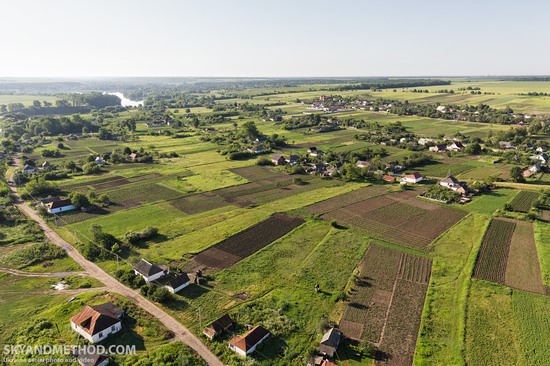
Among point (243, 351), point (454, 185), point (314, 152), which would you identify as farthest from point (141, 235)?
point (314, 152)

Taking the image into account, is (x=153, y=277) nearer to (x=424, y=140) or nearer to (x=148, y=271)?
(x=148, y=271)

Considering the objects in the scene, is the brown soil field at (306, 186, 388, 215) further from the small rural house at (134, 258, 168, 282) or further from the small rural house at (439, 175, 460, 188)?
the small rural house at (134, 258, 168, 282)

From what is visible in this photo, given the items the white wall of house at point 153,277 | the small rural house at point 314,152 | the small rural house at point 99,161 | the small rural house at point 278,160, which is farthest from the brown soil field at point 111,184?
the small rural house at point 314,152

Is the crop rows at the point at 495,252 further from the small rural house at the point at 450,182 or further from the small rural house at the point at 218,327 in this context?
the small rural house at the point at 218,327

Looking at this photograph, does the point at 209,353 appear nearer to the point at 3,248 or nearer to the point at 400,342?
the point at 400,342

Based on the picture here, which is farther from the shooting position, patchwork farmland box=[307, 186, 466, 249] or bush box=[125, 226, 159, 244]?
patchwork farmland box=[307, 186, 466, 249]

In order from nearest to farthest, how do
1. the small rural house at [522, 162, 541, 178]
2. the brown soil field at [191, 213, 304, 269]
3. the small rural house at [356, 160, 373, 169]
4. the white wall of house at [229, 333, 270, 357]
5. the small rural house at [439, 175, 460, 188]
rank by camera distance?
1. the white wall of house at [229, 333, 270, 357]
2. the brown soil field at [191, 213, 304, 269]
3. the small rural house at [439, 175, 460, 188]
4. the small rural house at [522, 162, 541, 178]
5. the small rural house at [356, 160, 373, 169]

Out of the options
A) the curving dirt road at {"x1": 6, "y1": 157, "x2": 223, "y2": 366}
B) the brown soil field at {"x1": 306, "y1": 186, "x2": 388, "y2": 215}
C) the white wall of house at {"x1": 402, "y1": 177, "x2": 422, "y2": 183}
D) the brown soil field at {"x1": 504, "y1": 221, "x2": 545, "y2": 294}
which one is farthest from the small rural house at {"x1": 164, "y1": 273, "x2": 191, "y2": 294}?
the white wall of house at {"x1": 402, "y1": 177, "x2": 422, "y2": 183}
